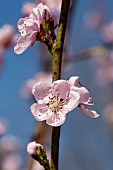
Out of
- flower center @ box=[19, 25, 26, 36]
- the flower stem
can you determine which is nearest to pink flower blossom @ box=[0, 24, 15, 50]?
flower center @ box=[19, 25, 26, 36]

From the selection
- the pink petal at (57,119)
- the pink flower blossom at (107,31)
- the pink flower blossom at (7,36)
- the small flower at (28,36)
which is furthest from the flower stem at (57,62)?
the pink flower blossom at (107,31)

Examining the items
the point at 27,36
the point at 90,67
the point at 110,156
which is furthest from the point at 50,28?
the point at 90,67

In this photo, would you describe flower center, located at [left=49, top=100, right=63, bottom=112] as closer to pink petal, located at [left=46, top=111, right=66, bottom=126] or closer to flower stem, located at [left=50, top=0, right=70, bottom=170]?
pink petal, located at [left=46, top=111, right=66, bottom=126]

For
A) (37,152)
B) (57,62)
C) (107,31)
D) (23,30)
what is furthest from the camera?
(107,31)

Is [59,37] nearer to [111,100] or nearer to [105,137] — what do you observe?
[111,100]

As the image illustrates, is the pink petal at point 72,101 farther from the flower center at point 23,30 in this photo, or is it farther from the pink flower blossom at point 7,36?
the pink flower blossom at point 7,36

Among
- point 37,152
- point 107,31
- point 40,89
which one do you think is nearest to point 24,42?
point 40,89

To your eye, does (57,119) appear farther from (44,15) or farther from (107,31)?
(107,31)
